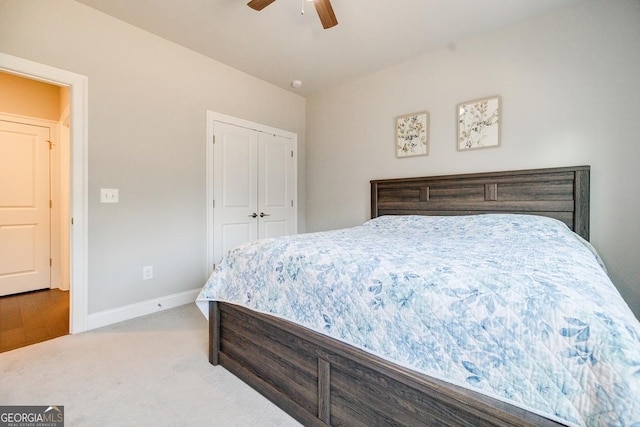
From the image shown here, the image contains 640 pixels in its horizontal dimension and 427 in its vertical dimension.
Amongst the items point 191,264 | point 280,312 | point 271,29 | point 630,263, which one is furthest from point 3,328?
point 630,263

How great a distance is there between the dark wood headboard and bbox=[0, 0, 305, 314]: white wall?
212cm

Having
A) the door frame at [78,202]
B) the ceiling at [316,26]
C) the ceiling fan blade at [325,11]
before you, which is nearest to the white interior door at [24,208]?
the door frame at [78,202]

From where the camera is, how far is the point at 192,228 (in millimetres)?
3090

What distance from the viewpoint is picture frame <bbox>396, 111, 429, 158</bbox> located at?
3125mm

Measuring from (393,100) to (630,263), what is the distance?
8.33 ft

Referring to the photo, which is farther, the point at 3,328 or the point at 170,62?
the point at 170,62

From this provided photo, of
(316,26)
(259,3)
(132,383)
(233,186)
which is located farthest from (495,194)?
(132,383)

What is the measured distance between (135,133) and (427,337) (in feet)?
9.52

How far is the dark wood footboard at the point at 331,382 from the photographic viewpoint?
90 cm

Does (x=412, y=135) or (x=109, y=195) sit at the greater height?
(x=412, y=135)

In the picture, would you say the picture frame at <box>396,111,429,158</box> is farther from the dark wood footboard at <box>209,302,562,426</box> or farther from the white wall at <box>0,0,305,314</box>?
the dark wood footboard at <box>209,302,562,426</box>

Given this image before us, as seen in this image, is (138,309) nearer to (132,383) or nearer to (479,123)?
(132,383)

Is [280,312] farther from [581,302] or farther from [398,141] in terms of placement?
[398,141]

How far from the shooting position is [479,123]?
2.77 metres
